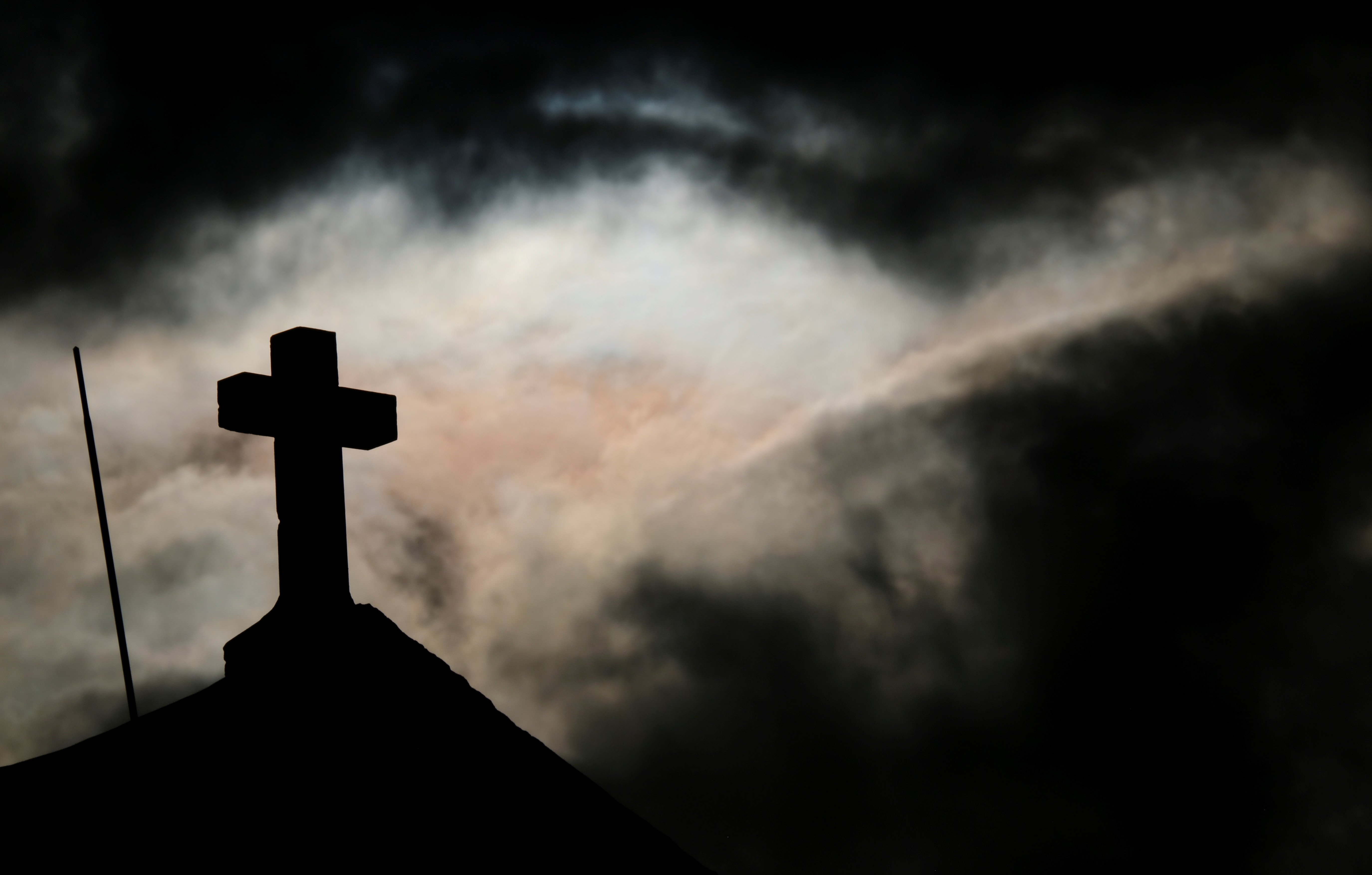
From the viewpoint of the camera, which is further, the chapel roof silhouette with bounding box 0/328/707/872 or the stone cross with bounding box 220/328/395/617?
the stone cross with bounding box 220/328/395/617

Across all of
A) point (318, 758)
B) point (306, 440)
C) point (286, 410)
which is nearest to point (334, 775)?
point (318, 758)

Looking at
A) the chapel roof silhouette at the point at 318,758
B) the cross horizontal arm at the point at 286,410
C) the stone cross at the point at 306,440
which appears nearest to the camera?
the chapel roof silhouette at the point at 318,758

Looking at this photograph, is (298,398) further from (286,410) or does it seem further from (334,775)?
(334,775)

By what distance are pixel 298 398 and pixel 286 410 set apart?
Answer: 0.11m

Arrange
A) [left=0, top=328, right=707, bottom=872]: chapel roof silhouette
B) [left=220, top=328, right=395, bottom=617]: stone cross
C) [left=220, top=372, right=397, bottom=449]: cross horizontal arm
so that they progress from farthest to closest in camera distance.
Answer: [left=220, top=372, right=397, bottom=449]: cross horizontal arm
[left=220, top=328, right=395, bottom=617]: stone cross
[left=0, top=328, right=707, bottom=872]: chapel roof silhouette

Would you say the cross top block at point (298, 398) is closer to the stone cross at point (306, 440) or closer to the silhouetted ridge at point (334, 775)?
the stone cross at point (306, 440)

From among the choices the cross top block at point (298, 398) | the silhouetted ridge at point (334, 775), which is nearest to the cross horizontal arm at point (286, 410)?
the cross top block at point (298, 398)

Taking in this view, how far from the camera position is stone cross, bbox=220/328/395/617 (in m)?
6.40

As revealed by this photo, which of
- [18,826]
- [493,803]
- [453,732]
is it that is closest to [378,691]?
[453,732]

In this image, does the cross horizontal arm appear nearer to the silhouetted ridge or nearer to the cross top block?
the cross top block

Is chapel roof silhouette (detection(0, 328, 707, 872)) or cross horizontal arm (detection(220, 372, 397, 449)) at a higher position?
cross horizontal arm (detection(220, 372, 397, 449))

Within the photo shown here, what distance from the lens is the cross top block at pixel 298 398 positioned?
6.57 metres

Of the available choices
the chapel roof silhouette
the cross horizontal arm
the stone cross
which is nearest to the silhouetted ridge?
the chapel roof silhouette

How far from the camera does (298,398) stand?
21.7ft
